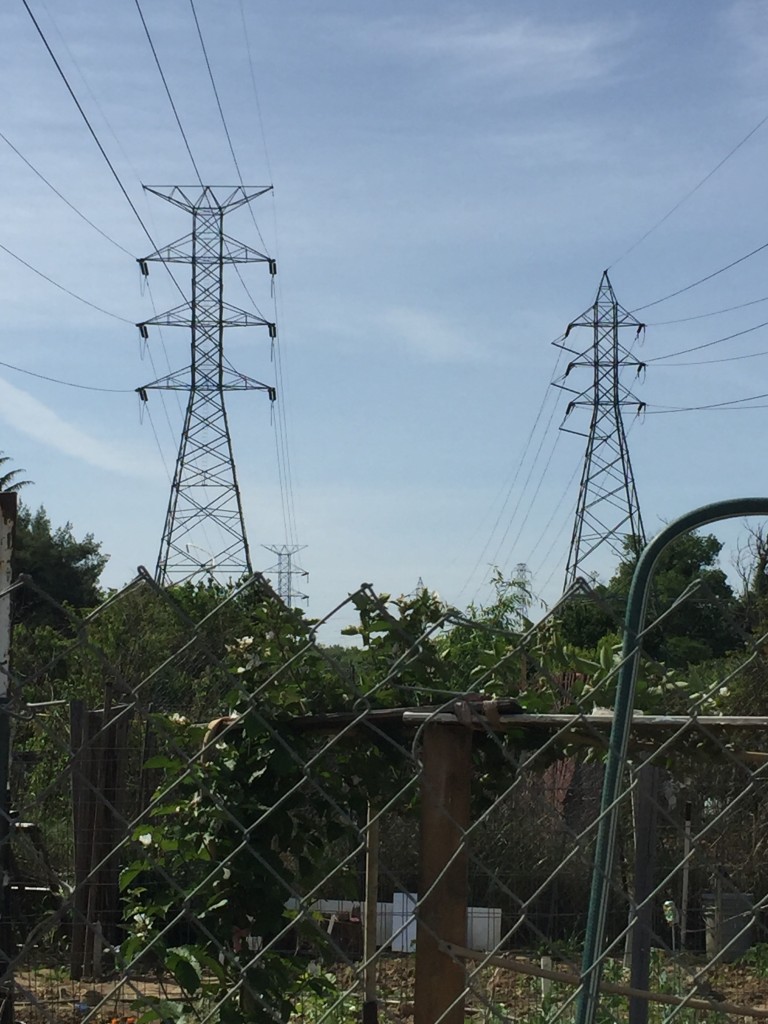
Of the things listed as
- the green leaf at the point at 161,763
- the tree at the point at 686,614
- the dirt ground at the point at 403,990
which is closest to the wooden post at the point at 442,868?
the green leaf at the point at 161,763

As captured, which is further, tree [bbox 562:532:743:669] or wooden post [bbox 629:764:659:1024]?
tree [bbox 562:532:743:669]

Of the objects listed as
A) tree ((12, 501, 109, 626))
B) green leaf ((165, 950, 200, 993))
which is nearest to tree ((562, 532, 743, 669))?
tree ((12, 501, 109, 626))

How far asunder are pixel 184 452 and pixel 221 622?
10435mm

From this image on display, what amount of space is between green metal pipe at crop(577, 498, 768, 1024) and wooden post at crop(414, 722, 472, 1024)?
0.49m

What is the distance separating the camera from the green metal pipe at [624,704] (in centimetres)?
137

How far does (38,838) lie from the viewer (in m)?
7.59

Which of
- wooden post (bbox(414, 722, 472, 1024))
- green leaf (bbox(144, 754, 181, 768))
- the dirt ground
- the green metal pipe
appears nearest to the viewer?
the green metal pipe

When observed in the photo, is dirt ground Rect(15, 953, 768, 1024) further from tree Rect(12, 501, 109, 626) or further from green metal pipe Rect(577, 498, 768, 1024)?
tree Rect(12, 501, 109, 626)

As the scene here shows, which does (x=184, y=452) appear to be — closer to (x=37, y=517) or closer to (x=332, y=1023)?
(x=37, y=517)

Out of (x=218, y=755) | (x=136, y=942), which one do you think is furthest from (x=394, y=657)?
(x=136, y=942)

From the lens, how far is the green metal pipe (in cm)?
137

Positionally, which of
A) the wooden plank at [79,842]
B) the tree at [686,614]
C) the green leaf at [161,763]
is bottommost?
the wooden plank at [79,842]

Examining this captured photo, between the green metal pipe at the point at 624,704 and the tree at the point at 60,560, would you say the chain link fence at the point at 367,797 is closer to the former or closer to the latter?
the green metal pipe at the point at 624,704

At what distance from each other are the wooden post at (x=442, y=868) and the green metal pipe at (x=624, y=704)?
1.60 feet
